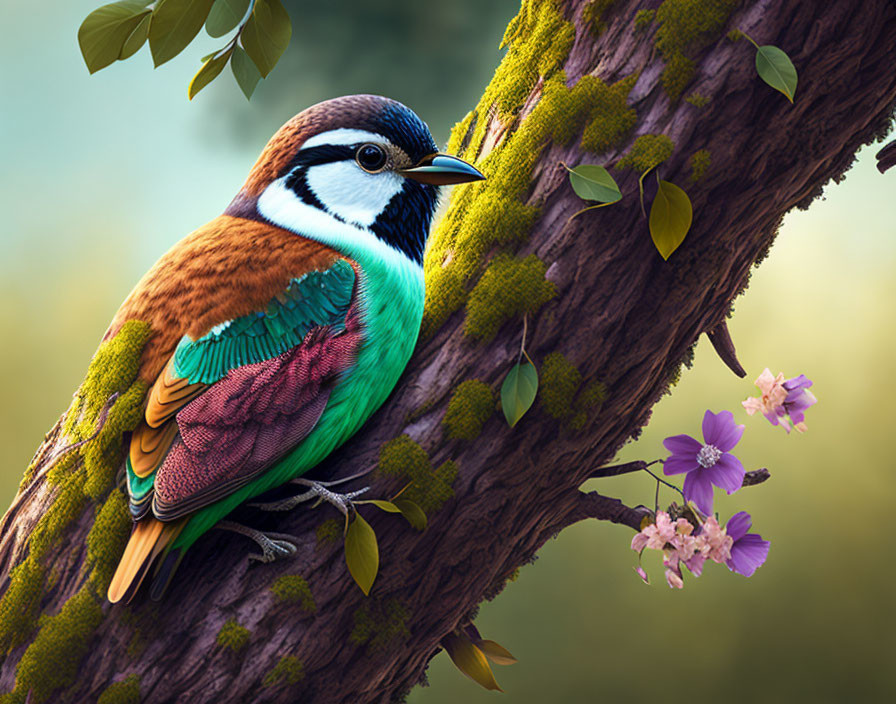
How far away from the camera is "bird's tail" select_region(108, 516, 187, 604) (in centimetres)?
107

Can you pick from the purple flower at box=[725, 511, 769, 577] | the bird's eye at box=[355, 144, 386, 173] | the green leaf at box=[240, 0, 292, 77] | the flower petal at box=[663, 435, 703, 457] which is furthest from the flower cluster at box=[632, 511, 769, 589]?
the green leaf at box=[240, 0, 292, 77]

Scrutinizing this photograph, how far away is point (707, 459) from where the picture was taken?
1.44 metres

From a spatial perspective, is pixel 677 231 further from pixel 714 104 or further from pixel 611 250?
pixel 714 104

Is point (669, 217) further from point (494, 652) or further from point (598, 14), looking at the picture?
point (494, 652)

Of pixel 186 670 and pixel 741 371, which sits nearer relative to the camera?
pixel 186 670

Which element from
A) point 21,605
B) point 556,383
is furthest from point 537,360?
point 21,605

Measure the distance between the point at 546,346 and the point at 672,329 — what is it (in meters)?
0.23

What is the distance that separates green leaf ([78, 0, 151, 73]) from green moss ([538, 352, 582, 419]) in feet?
2.59

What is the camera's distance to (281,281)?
1161 mm

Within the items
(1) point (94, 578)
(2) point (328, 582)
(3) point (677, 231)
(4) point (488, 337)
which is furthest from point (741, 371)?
(1) point (94, 578)

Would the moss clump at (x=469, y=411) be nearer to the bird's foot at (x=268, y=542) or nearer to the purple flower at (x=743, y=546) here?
the bird's foot at (x=268, y=542)

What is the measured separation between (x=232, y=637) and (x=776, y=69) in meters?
1.23

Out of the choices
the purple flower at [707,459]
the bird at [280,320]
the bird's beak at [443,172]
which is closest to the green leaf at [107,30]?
the bird at [280,320]

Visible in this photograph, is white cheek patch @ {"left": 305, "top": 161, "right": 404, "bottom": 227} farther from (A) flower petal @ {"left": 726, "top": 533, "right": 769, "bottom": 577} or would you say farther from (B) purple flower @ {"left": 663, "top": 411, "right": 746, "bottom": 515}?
(A) flower petal @ {"left": 726, "top": 533, "right": 769, "bottom": 577}
